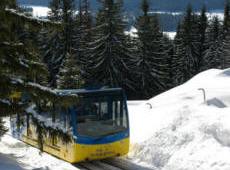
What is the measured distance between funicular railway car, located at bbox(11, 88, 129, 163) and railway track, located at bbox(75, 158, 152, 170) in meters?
0.27

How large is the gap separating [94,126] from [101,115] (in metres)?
0.45

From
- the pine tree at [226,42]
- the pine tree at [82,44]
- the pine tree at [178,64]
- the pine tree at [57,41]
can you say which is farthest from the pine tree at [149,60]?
the pine tree at [226,42]

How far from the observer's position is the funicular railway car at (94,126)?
1589 cm

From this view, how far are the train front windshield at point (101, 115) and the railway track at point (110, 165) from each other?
102 centimetres

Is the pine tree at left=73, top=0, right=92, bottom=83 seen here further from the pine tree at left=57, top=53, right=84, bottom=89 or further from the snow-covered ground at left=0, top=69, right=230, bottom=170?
the snow-covered ground at left=0, top=69, right=230, bottom=170

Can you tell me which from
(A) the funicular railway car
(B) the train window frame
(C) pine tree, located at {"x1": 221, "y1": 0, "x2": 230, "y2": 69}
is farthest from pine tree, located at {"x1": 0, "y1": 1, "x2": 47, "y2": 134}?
(C) pine tree, located at {"x1": 221, "y1": 0, "x2": 230, "y2": 69}

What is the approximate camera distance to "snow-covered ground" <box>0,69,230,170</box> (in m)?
14.5

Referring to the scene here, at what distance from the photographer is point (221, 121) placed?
15680 mm

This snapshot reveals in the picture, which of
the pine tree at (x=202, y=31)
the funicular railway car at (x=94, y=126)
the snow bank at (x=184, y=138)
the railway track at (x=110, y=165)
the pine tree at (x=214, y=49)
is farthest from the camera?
the pine tree at (x=202, y=31)

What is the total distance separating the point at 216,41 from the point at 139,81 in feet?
65.1

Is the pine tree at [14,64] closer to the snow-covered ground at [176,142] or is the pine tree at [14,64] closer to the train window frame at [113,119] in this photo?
the snow-covered ground at [176,142]

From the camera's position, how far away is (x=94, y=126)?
16.4 metres

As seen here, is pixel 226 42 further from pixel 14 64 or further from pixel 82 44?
pixel 14 64

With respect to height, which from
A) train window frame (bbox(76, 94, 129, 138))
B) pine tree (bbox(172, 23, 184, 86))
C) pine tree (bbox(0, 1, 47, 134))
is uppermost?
pine tree (bbox(0, 1, 47, 134))
